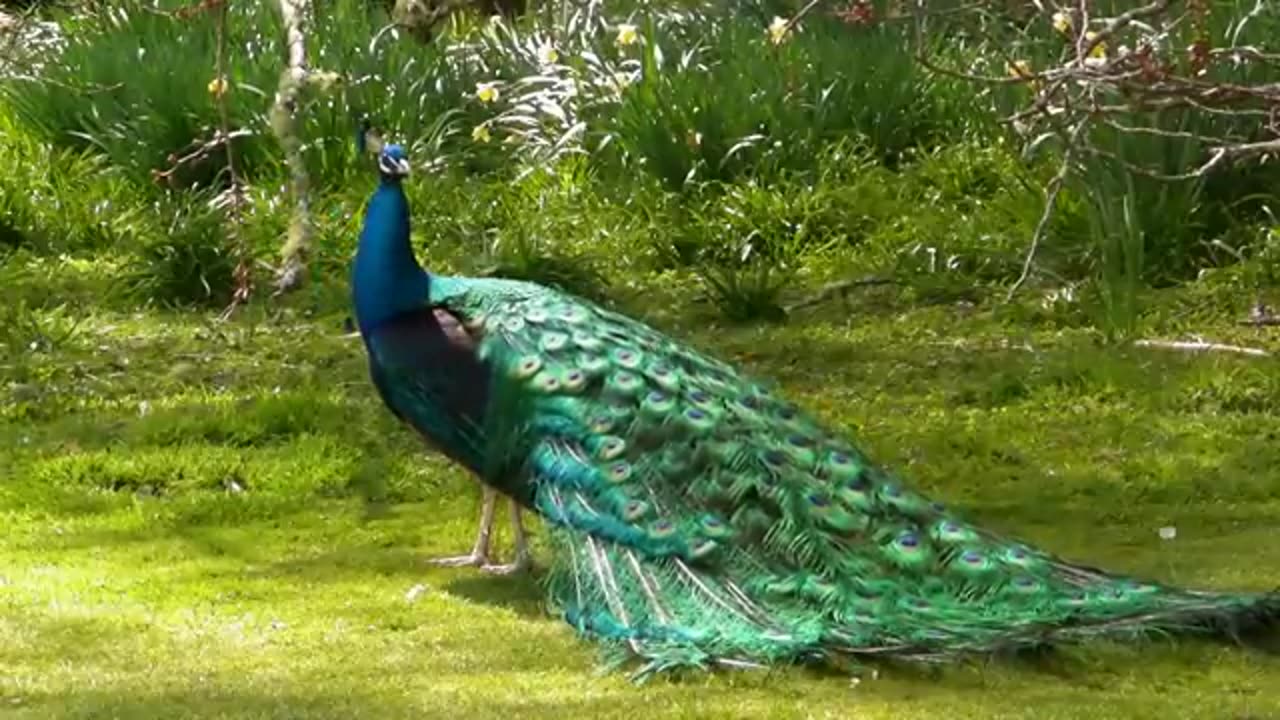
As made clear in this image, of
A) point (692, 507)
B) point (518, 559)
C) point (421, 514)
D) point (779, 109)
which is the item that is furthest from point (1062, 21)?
point (779, 109)

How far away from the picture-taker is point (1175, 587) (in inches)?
201

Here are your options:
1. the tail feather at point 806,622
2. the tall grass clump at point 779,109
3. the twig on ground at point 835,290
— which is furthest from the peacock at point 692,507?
the tall grass clump at point 779,109

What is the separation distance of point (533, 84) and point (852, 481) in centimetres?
671

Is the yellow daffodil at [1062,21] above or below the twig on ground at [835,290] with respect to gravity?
above

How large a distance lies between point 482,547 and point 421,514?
0.79m

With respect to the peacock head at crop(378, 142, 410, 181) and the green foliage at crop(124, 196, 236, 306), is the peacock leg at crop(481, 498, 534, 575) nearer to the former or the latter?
the peacock head at crop(378, 142, 410, 181)

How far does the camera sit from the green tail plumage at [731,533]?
4809mm

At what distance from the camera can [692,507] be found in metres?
5.14

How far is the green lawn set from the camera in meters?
4.73

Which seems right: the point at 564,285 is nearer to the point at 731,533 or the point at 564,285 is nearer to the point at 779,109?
the point at 779,109

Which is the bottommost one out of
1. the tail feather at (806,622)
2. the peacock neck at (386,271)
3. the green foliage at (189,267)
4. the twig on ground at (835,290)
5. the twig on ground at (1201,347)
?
the twig on ground at (835,290)

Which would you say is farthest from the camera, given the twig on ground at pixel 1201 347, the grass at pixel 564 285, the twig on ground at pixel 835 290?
the twig on ground at pixel 835 290

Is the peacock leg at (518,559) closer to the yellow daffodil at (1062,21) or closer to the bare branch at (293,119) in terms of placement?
the bare branch at (293,119)

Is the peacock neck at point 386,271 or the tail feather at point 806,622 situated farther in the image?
the peacock neck at point 386,271
